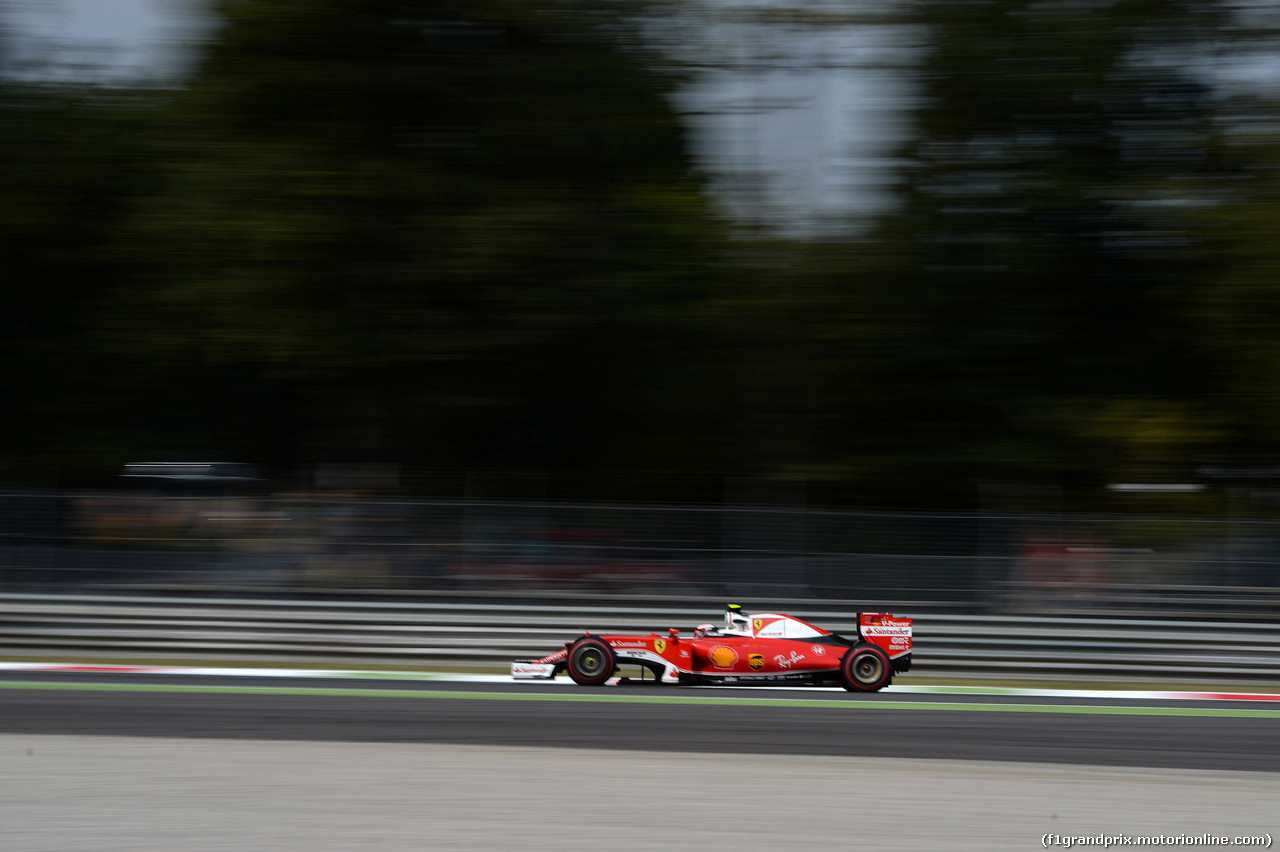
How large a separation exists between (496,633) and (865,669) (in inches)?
126

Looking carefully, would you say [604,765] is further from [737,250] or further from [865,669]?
[737,250]

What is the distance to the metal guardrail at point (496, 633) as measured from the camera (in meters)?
10.3

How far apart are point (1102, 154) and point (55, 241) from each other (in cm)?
1200

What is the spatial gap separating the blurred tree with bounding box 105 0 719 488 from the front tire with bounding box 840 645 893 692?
5171 millimetres

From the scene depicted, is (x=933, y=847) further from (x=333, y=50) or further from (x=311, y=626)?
(x=333, y=50)

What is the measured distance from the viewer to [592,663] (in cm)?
938

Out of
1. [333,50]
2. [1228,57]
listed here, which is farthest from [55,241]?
[1228,57]

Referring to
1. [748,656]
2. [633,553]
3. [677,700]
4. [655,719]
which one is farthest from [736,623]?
[633,553]

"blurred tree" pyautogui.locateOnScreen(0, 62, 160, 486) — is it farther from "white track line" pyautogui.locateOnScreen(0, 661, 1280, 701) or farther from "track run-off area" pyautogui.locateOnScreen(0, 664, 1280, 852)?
"track run-off area" pyautogui.locateOnScreen(0, 664, 1280, 852)

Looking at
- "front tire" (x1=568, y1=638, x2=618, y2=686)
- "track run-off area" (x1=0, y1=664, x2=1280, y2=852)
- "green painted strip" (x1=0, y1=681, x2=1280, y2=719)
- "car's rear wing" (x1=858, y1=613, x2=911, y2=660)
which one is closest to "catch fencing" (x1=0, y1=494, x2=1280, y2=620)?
"track run-off area" (x1=0, y1=664, x2=1280, y2=852)

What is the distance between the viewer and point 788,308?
43.6 feet

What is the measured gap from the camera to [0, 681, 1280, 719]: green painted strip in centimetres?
885

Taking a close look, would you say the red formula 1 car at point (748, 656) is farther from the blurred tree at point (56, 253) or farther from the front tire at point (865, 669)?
the blurred tree at point (56, 253)

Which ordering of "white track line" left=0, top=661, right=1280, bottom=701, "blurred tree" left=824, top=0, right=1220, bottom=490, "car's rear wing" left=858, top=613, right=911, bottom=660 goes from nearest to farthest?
"car's rear wing" left=858, top=613, right=911, bottom=660 → "white track line" left=0, top=661, right=1280, bottom=701 → "blurred tree" left=824, top=0, right=1220, bottom=490
